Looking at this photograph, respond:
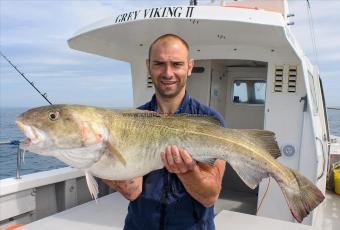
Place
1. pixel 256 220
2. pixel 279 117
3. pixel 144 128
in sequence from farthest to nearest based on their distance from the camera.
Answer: pixel 279 117
pixel 256 220
pixel 144 128

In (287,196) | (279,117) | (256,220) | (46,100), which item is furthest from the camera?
(279,117)

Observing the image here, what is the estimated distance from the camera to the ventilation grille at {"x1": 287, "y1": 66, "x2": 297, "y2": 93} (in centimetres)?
607

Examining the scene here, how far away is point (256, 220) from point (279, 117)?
1.82m

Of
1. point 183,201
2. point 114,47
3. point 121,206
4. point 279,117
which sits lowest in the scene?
point 121,206

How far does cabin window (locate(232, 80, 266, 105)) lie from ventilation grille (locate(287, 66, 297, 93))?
2.61m

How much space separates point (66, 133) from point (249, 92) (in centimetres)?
714

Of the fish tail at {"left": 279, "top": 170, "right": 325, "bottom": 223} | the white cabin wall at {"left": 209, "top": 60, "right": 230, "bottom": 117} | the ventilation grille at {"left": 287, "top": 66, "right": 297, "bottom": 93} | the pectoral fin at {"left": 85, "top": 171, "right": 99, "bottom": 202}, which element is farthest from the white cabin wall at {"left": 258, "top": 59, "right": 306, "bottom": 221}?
the pectoral fin at {"left": 85, "top": 171, "right": 99, "bottom": 202}

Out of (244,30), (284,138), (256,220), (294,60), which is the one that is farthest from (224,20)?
(256,220)

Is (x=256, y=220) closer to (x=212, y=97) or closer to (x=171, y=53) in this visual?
(x=171, y=53)

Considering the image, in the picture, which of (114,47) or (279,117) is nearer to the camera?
(279,117)

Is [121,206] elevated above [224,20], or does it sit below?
below

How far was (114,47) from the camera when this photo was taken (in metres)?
6.79

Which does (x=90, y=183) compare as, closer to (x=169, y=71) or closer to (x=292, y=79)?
(x=169, y=71)

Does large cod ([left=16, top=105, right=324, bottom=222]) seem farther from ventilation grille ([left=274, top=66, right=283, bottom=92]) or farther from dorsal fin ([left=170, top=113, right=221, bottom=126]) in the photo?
ventilation grille ([left=274, top=66, right=283, bottom=92])
